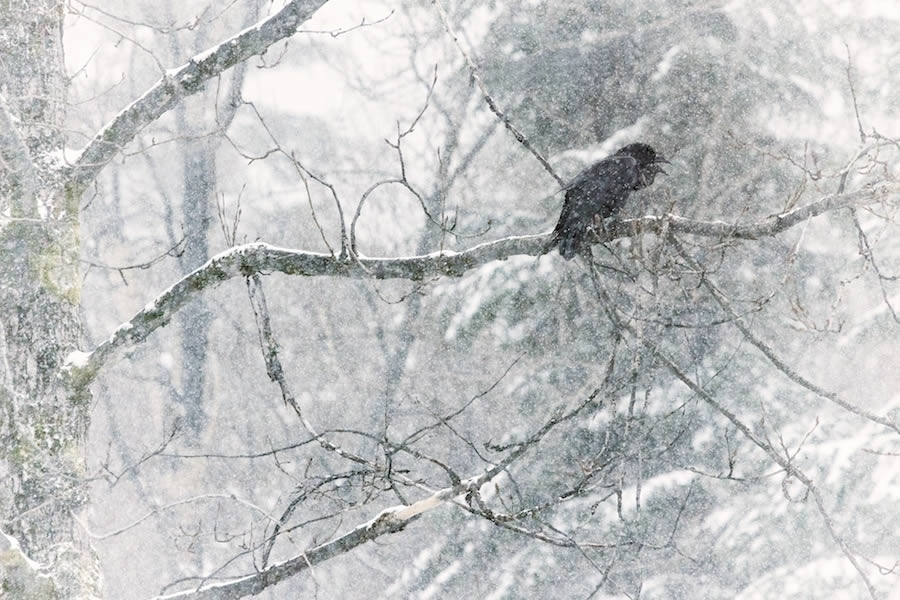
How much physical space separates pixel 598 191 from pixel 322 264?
1538 mm

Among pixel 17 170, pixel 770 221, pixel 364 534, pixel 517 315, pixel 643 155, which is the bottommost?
pixel 364 534

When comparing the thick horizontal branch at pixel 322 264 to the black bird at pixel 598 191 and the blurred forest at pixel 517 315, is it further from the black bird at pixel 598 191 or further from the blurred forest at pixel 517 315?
the blurred forest at pixel 517 315

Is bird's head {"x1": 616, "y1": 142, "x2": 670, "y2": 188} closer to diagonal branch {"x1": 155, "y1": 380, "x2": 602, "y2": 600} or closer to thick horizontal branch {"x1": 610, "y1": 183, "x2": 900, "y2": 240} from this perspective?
thick horizontal branch {"x1": 610, "y1": 183, "x2": 900, "y2": 240}

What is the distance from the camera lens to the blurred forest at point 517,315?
445 inches

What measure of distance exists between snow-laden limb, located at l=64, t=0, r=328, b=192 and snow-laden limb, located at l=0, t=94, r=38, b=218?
0.59 ft

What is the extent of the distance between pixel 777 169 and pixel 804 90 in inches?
49.6

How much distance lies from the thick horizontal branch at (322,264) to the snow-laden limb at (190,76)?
0.67m

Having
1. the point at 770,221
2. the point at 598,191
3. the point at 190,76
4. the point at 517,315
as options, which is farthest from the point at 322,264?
the point at 517,315

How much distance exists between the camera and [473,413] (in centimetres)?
1366

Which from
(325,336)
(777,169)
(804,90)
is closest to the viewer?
(804,90)

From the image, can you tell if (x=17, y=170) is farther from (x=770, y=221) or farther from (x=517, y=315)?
(x=517, y=315)

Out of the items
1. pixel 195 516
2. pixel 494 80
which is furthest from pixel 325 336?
pixel 494 80

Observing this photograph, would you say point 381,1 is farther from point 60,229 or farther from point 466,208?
point 60,229

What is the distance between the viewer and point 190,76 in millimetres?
3566
